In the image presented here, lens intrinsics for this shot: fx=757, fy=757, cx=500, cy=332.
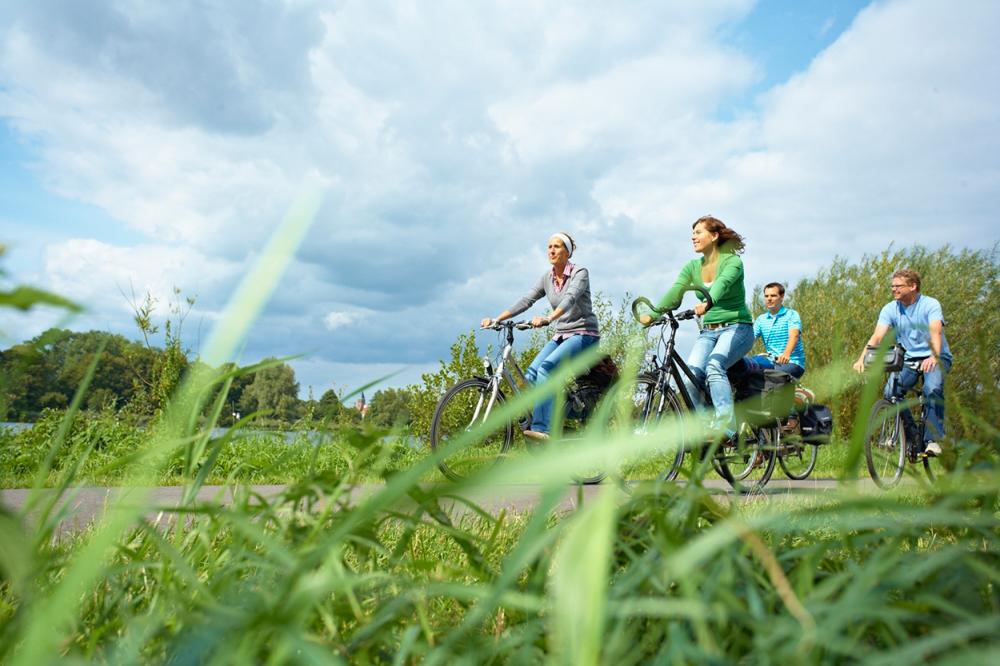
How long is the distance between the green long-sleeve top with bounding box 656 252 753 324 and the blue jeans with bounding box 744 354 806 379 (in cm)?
81

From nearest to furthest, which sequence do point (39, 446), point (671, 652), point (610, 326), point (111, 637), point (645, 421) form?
point (671, 652)
point (111, 637)
point (645, 421)
point (39, 446)
point (610, 326)

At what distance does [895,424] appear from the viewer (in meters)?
7.91

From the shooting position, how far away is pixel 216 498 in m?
0.89

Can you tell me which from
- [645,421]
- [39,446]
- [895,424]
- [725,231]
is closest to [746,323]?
[725,231]

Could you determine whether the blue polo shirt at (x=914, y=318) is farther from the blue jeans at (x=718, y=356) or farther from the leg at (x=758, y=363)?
the blue jeans at (x=718, y=356)

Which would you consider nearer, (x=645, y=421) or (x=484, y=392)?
(x=645, y=421)

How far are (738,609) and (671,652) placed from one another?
67 mm

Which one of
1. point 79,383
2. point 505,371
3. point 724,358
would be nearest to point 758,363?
point 724,358

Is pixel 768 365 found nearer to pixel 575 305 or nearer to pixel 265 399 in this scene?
pixel 575 305

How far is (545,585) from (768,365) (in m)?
7.63

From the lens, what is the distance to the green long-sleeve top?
20.8 feet

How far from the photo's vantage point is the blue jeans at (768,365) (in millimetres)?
7415

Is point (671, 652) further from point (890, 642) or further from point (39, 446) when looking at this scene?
point (39, 446)

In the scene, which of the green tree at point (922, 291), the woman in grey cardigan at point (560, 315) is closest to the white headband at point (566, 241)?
the woman in grey cardigan at point (560, 315)
